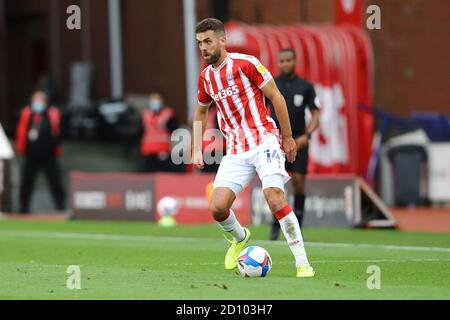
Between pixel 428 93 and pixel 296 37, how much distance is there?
4691mm

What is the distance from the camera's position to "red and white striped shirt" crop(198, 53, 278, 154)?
1184cm

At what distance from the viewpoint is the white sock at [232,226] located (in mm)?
12227

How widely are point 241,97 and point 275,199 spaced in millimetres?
1043

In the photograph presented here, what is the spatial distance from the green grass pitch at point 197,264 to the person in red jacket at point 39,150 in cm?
481

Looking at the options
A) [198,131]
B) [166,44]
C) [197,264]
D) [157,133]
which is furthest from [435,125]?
[198,131]

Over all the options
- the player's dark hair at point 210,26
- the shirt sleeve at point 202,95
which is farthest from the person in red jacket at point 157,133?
the player's dark hair at point 210,26

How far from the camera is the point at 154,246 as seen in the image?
53.4 feet

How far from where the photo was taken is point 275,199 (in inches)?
453

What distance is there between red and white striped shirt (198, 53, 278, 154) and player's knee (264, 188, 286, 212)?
1.87ft

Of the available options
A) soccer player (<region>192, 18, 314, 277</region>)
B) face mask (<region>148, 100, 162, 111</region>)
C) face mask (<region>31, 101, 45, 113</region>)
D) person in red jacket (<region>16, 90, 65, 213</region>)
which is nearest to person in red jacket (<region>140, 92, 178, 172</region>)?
face mask (<region>148, 100, 162, 111</region>)

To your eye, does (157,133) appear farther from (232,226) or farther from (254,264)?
(254,264)

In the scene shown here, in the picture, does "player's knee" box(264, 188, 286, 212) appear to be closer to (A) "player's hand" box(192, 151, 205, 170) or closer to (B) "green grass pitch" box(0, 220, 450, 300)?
(B) "green grass pitch" box(0, 220, 450, 300)

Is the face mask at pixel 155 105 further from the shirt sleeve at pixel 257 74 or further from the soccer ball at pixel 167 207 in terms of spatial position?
the shirt sleeve at pixel 257 74
